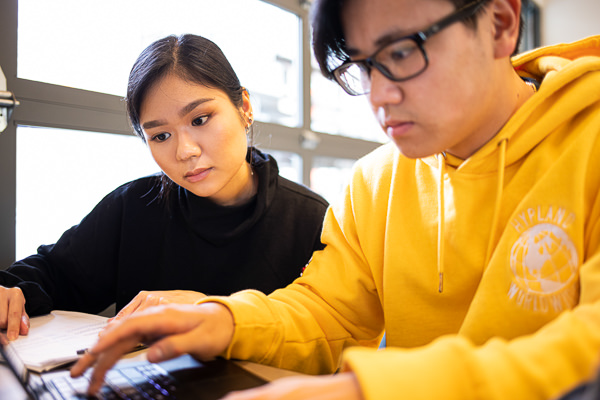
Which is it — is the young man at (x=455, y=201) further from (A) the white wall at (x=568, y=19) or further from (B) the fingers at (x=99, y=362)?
(A) the white wall at (x=568, y=19)

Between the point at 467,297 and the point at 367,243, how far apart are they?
20 cm

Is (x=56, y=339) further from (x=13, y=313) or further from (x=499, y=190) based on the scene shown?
(x=499, y=190)

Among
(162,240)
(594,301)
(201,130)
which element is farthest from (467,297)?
(162,240)

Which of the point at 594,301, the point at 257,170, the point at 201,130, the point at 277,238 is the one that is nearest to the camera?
the point at 594,301

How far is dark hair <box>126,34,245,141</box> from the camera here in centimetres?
106

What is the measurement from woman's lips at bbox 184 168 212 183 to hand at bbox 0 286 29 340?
1.39ft

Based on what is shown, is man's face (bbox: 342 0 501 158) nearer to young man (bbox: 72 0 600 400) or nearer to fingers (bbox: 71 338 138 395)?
young man (bbox: 72 0 600 400)

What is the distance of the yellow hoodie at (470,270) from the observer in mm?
391

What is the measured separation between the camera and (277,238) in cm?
120

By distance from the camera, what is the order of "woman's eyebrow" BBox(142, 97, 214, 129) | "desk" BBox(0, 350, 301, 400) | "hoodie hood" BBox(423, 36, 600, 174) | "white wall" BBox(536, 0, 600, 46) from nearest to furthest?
"desk" BBox(0, 350, 301, 400) → "hoodie hood" BBox(423, 36, 600, 174) → "woman's eyebrow" BBox(142, 97, 214, 129) → "white wall" BBox(536, 0, 600, 46)

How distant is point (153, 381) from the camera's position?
596 millimetres

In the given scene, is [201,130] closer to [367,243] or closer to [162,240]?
[162,240]

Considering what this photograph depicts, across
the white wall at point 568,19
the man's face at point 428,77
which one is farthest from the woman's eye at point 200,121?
the white wall at point 568,19

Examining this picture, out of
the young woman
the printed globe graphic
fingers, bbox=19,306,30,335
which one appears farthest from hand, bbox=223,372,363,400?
the young woman
